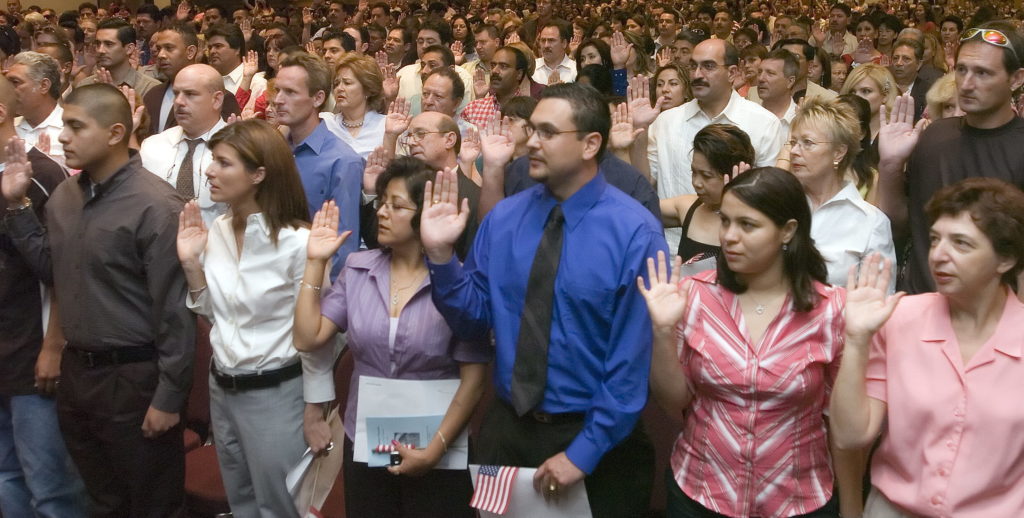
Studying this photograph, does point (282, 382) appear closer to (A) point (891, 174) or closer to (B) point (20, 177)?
(B) point (20, 177)

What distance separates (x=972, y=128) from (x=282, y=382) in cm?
239

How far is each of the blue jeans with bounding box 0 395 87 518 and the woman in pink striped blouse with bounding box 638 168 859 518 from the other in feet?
7.43

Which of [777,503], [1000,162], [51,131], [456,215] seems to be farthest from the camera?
[51,131]

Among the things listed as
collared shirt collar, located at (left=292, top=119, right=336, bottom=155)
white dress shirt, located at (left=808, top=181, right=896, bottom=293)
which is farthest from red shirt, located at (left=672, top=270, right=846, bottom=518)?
collared shirt collar, located at (left=292, top=119, right=336, bottom=155)

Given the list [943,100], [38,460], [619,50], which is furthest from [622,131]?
[619,50]

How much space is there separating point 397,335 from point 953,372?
4.68 feet

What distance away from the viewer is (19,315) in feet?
11.9

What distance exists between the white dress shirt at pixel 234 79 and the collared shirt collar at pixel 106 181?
3.77 m

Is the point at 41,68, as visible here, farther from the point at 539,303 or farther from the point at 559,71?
the point at 559,71

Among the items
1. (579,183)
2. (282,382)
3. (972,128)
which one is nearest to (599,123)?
(579,183)

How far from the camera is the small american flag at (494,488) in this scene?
2.63m

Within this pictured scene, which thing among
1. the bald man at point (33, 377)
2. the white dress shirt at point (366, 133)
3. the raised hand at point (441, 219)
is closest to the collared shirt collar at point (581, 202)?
the raised hand at point (441, 219)

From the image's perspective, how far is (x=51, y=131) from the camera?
A: 482 cm

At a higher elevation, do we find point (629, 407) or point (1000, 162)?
point (1000, 162)
